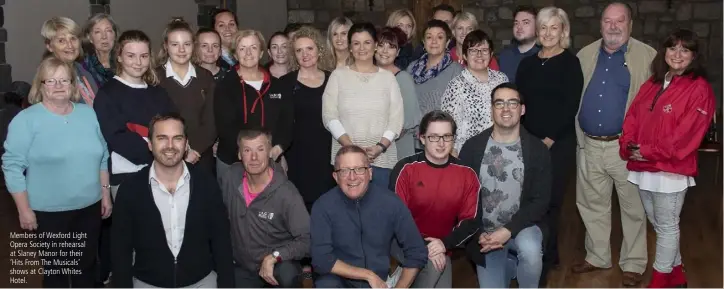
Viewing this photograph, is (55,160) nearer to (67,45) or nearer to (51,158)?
(51,158)

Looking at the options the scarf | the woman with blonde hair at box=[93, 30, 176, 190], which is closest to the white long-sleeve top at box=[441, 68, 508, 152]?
the scarf

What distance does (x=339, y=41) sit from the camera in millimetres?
4461

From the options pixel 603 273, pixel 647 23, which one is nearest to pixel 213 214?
pixel 603 273

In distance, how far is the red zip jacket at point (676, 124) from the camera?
143 inches

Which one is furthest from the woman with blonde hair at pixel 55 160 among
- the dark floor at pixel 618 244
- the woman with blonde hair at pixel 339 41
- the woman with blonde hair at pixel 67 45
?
the woman with blonde hair at pixel 339 41

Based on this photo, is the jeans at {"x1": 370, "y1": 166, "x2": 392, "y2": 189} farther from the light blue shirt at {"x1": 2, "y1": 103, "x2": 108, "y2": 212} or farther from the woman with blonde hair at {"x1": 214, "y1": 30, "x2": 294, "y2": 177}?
the light blue shirt at {"x1": 2, "y1": 103, "x2": 108, "y2": 212}

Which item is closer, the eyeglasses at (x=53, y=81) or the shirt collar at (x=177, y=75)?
the eyeglasses at (x=53, y=81)

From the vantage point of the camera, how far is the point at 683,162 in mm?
3664

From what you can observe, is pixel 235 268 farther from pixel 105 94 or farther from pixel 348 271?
pixel 105 94

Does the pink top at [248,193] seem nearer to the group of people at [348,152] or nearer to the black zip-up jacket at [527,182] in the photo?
the group of people at [348,152]

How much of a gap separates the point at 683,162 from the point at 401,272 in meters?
1.46

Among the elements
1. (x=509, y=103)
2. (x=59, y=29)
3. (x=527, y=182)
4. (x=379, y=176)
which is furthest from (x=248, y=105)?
(x=527, y=182)

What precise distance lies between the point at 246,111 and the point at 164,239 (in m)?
1.06

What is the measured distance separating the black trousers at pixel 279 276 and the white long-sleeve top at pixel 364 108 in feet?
2.90
